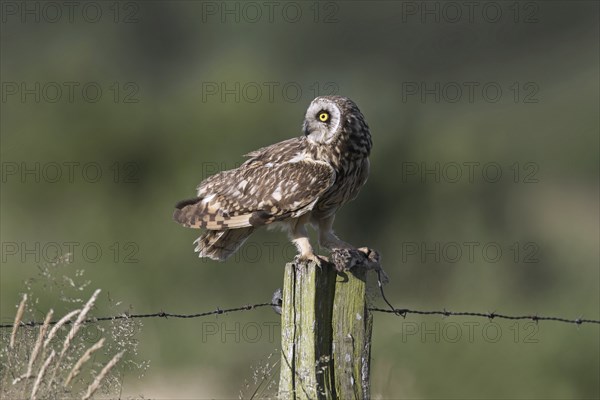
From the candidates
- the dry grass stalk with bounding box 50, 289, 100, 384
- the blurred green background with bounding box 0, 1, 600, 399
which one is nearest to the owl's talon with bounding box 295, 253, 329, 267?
the dry grass stalk with bounding box 50, 289, 100, 384

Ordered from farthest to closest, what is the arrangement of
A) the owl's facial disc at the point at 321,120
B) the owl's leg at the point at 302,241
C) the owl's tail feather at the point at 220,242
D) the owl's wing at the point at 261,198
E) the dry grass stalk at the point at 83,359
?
the owl's tail feather at the point at 220,242
the owl's facial disc at the point at 321,120
the owl's wing at the point at 261,198
the owl's leg at the point at 302,241
the dry grass stalk at the point at 83,359

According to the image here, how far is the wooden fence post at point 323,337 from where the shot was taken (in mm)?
4266

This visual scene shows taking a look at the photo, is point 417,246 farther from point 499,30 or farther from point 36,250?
point 499,30

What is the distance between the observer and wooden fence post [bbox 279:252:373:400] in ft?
14.0

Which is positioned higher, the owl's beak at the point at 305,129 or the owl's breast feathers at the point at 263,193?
the owl's beak at the point at 305,129

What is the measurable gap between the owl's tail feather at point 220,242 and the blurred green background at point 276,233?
3.00 metres

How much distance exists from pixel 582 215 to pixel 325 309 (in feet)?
36.1

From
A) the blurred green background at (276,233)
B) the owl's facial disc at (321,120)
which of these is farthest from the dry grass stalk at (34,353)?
the blurred green background at (276,233)

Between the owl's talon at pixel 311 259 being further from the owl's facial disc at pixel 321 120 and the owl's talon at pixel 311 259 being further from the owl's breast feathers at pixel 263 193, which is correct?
the owl's facial disc at pixel 321 120

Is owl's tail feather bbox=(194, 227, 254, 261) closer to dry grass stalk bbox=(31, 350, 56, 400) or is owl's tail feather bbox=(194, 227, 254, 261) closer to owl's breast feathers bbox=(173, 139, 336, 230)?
owl's breast feathers bbox=(173, 139, 336, 230)

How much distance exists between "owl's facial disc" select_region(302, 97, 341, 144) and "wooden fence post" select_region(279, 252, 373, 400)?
1.48 meters

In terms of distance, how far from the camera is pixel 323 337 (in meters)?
4.29

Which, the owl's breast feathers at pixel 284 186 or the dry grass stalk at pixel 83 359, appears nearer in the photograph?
the dry grass stalk at pixel 83 359

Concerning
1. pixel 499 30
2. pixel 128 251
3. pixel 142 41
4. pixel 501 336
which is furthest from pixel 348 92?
pixel 499 30
